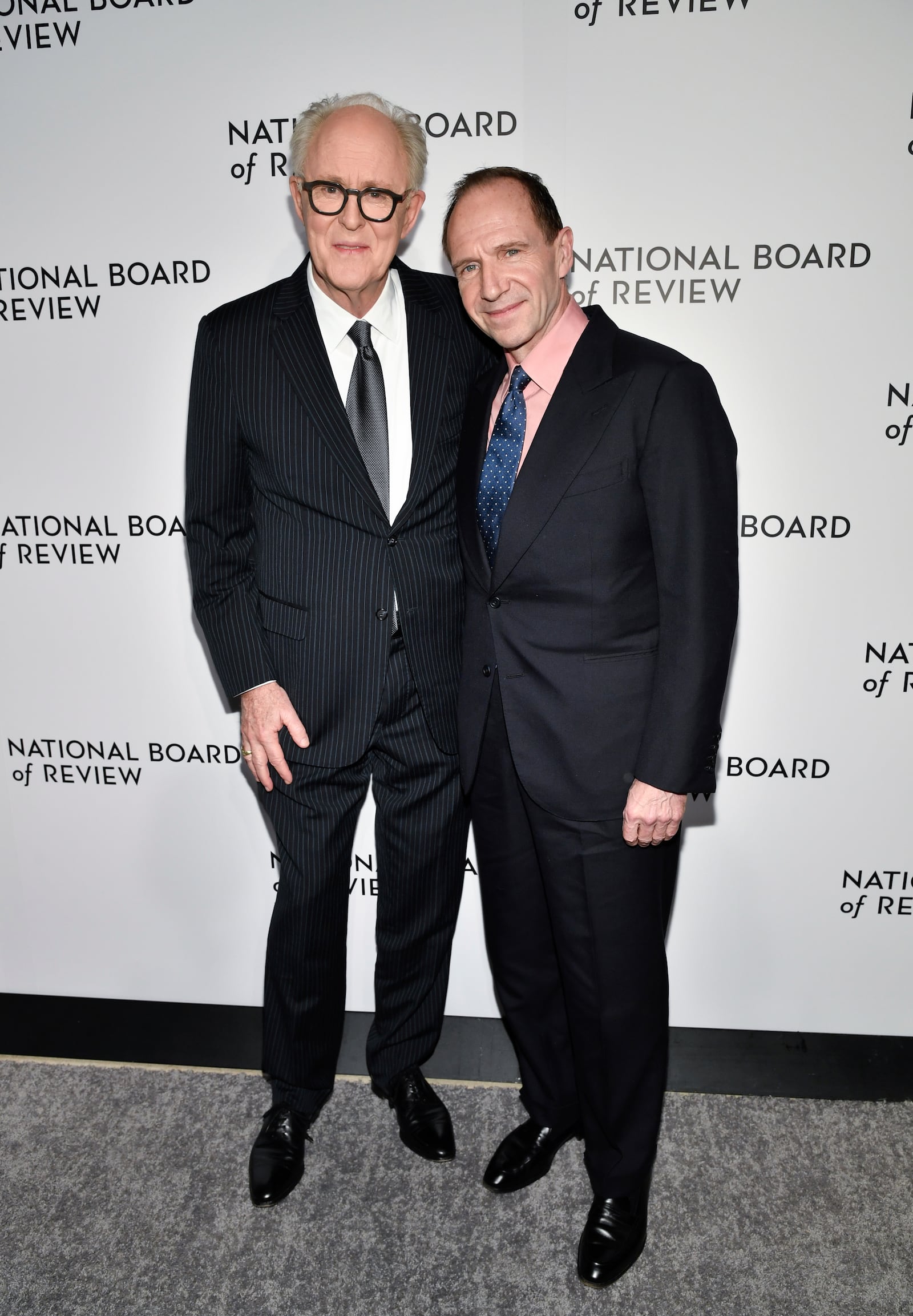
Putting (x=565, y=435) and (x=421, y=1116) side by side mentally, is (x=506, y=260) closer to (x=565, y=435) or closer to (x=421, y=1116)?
(x=565, y=435)

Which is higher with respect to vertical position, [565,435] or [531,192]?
[531,192]

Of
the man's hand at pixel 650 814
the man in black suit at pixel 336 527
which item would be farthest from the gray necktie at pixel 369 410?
the man's hand at pixel 650 814

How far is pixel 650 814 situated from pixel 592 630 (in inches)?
12.2

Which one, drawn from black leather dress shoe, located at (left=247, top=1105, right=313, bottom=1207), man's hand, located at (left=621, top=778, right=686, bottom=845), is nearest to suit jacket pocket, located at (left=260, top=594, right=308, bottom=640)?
man's hand, located at (left=621, top=778, right=686, bottom=845)

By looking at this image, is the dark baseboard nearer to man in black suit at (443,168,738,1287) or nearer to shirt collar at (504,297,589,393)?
man in black suit at (443,168,738,1287)

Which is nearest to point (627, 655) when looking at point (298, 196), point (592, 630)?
point (592, 630)

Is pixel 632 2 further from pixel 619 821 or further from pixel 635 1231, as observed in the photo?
pixel 635 1231

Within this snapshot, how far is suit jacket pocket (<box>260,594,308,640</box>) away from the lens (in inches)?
69.9

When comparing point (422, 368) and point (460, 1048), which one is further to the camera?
point (460, 1048)

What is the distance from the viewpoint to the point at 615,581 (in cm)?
155

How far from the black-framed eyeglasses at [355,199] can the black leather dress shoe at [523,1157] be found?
1755 mm

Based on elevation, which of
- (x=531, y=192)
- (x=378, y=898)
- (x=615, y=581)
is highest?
(x=531, y=192)

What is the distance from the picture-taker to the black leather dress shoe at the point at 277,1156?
1.91m

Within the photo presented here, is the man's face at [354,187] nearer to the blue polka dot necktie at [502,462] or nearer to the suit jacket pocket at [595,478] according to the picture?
the blue polka dot necktie at [502,462]
